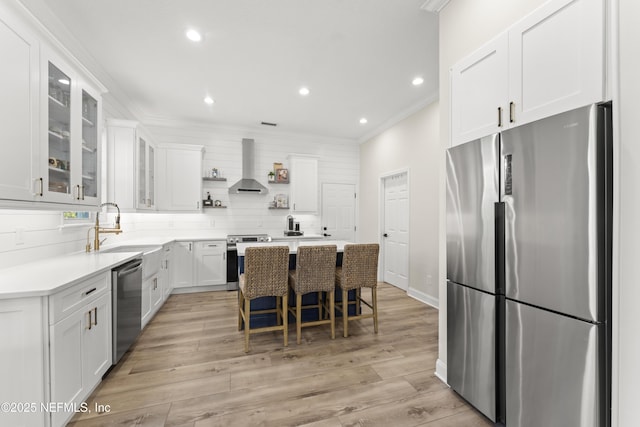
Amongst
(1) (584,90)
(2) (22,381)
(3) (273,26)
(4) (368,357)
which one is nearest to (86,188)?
(2) (22,381)

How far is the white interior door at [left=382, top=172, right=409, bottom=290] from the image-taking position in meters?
4.47

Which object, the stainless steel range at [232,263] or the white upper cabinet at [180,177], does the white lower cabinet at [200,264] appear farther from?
the white upper cabinet at [180,177]

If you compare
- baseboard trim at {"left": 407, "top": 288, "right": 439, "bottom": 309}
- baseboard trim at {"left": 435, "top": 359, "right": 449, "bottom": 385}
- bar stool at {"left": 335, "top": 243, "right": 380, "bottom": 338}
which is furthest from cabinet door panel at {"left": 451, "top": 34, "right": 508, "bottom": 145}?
baseboard trim at {"left": 407, "top": 288, "right": 439, "bottom": 309}

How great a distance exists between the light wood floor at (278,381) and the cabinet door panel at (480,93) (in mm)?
1931

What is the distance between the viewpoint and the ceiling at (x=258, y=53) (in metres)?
2.22

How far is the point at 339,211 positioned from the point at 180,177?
10.6 feet

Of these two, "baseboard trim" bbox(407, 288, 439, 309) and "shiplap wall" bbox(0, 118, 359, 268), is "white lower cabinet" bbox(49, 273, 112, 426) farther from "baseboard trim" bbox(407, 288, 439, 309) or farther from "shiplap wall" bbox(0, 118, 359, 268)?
"baseboard trim" bbox(407, 288, 439, 309)

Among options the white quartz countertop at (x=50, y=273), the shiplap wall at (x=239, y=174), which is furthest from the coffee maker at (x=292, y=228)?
the white quartz countertop at (x=50, y=273)

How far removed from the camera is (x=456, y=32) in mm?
1992

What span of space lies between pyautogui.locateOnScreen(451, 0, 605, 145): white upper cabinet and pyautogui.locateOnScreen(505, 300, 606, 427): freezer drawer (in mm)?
1064

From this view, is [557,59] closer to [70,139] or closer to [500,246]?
[500,246]

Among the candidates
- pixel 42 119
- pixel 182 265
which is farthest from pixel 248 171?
pixel 42 119

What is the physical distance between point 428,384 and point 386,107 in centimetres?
379

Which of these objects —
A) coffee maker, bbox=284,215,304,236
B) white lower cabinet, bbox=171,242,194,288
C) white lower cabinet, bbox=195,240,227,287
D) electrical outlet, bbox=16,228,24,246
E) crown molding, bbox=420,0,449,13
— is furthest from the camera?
coffee maker, bbox=284,215,304,236
